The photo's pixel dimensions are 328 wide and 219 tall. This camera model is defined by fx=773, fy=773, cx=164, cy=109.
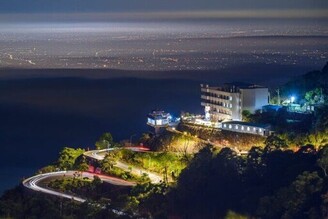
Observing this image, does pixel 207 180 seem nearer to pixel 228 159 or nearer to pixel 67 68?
pixel 228 159

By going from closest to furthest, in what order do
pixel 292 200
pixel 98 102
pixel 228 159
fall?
pixel 292 200
pixel 228 159
pixel 98 102

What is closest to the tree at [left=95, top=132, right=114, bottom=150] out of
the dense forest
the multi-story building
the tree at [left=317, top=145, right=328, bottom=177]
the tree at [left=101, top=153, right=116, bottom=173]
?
the tree at [left=101, top=153, right=116, bottom=173]

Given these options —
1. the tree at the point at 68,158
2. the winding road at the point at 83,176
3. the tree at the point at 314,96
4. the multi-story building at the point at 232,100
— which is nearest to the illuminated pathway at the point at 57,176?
the winding road at the point at 83,176

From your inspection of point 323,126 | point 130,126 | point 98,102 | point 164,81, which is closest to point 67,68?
point 164,81

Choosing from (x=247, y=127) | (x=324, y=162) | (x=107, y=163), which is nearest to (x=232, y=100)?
(x=247, y=127)

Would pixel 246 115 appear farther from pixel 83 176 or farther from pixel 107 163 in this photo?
pixel 83 176
